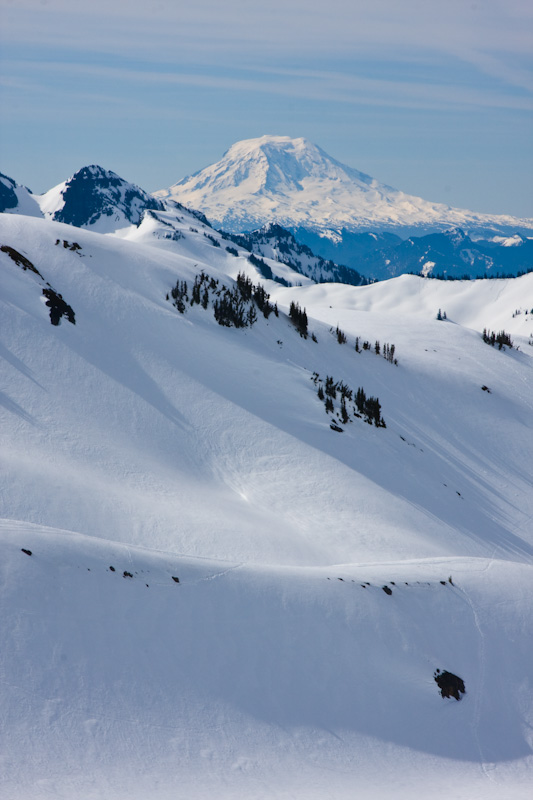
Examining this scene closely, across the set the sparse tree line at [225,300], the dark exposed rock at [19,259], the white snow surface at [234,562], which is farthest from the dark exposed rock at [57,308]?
the sparse tree line at [225,300]

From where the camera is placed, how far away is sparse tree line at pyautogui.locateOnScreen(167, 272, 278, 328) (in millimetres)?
32781

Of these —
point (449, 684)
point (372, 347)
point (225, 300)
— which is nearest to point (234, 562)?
point (449, 684)

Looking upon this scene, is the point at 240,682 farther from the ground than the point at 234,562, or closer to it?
closer to it

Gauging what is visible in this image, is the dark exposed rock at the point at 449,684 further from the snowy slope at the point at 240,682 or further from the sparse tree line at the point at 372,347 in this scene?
the sparse tree line at the point at 372,347

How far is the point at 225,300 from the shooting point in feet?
112

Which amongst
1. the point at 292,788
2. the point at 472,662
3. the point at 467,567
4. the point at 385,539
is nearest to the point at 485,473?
the point at 385,539

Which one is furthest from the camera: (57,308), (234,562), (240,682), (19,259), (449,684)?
(19,259)

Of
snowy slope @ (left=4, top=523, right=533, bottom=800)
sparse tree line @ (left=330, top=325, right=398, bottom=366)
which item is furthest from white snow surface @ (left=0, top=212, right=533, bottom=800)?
sparse tree line @ (left=330, top=325, right=398, bottom=366)

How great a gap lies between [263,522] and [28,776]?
11017 mm

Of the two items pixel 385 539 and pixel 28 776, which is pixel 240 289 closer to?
pixel 385 539

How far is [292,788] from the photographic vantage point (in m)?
9.51

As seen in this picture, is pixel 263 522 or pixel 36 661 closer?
pixel 36 661

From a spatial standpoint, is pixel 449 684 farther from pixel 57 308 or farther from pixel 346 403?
pixel 57 308

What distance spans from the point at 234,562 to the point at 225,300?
2241 centimetres
